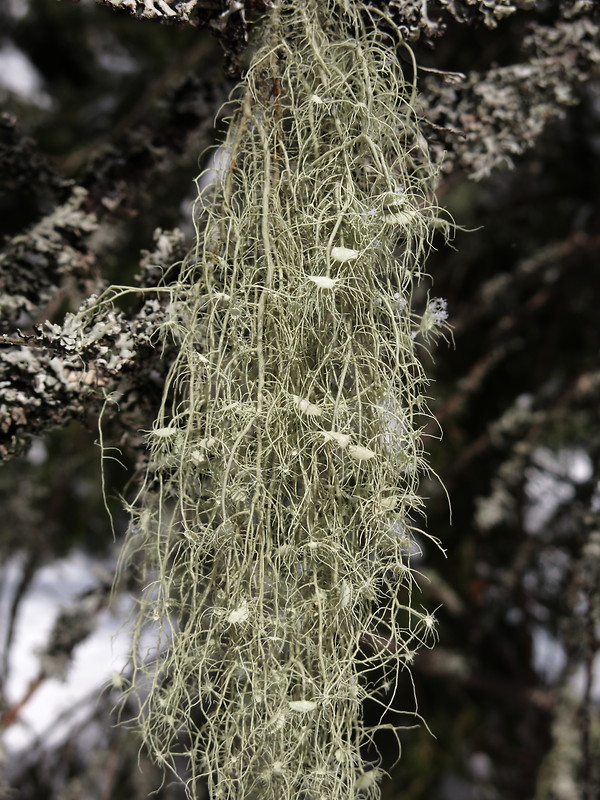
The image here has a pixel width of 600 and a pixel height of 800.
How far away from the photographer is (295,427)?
44 centimetres

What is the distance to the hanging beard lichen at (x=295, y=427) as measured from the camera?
0.42 metres

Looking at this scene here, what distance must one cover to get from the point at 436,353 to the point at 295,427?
1.01m

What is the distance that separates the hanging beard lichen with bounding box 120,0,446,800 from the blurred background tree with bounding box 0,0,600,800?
0.18 feet

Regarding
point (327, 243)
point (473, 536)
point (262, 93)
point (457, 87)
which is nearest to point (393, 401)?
point (327, 243)

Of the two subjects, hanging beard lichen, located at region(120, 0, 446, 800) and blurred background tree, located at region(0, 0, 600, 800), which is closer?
hanging beard lichen, located at region(120, 0, 446, 800)

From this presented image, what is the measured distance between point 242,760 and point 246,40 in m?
0.45

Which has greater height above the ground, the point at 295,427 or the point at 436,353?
the point at 295,427

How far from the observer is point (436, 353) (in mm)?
1406

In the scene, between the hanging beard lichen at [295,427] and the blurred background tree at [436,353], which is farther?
the blurred background tree at [436,353]

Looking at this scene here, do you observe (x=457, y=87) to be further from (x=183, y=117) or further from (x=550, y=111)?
(x=183, y=117)

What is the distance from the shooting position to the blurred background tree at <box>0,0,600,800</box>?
531 mm

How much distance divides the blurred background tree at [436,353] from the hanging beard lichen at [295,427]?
53 mm

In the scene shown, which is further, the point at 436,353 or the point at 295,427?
the point at 436,353

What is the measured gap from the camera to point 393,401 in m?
0.44
